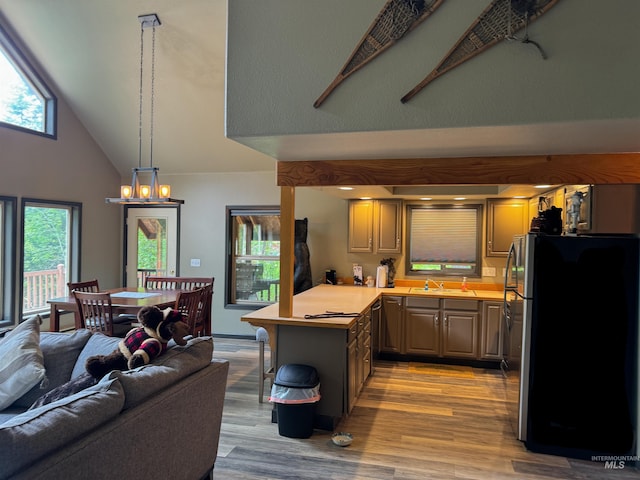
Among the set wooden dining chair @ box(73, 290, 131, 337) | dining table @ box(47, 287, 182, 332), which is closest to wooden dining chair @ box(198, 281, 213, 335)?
dining table @ box(47, 287, 182, 332)

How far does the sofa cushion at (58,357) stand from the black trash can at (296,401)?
1.38 m

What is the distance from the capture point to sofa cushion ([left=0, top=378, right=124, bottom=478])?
150cm

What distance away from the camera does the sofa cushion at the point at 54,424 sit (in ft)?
4.93

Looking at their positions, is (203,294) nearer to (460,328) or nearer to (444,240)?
(460,328)

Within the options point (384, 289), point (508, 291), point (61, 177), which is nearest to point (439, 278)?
point (384, 289)

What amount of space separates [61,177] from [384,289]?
435 centimetres

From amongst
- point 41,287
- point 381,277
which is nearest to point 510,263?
point 381,277

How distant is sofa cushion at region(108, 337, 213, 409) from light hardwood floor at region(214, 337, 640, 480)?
33.2 inches

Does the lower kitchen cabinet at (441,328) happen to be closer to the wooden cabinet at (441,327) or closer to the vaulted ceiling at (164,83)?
the wooden cabinet at (441,327)

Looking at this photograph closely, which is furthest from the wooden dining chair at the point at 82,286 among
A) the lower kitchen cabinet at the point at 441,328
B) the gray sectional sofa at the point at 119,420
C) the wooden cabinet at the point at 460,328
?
the wooden cabinet at the point at 460,328

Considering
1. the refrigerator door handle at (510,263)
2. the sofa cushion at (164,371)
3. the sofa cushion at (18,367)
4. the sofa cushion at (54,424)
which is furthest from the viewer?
the refrigerator door handle at (510,263)

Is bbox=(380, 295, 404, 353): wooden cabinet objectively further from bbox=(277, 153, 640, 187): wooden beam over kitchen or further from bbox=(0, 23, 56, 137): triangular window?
bbox=(0, 23, 56, 137): triangular window

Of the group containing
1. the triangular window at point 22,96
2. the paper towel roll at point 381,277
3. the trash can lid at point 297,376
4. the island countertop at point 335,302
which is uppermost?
the triangular window at point 22,96

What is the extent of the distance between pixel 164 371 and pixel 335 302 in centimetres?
245
